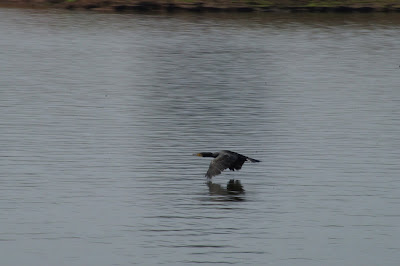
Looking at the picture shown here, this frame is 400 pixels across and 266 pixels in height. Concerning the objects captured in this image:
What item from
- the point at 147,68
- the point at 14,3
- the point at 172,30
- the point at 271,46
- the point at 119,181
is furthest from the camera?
the point at 14,3

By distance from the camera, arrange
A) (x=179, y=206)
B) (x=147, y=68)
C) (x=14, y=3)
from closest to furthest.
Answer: (x=179, y=206)
(x=147, y=68)
(x=14, y=3)

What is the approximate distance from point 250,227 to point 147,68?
771 inches

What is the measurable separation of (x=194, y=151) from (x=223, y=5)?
36.7 meters

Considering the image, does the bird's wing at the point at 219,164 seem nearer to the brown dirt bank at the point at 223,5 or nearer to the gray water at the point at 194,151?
the gray water at the point at 194,151

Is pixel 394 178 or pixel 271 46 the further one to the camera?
pixel 271 46

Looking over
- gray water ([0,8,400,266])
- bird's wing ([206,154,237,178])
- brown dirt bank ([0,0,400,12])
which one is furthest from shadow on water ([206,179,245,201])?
brown dirt bank ([0,0,400,12])

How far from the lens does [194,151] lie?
19297 millimetres

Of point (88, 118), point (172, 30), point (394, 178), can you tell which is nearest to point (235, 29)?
point (172, 30)

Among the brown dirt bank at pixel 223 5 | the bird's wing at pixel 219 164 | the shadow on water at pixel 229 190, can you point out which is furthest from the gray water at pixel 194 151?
the brown dirt bank at pixel 223 5

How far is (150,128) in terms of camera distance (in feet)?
72.6

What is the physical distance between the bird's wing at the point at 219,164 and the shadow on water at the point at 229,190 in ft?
1.28

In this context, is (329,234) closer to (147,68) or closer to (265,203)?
(265,203)

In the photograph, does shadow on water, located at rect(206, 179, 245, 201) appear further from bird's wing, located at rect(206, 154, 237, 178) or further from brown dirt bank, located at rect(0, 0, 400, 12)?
brown dirt bank, located at rect(0, 0, 400, 12)

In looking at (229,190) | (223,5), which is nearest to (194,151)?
Answer: (229,190)
